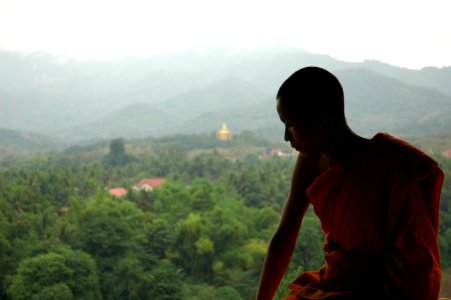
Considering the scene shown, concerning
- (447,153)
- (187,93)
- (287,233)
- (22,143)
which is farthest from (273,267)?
(187,93)

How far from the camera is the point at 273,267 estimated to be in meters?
0.96

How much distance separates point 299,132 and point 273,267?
303 millimetres

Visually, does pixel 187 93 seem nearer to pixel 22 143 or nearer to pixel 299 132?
pixel 22 143

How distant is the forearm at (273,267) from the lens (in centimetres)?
96

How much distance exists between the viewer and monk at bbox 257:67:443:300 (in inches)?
27.7

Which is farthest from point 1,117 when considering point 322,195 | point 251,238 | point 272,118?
point 322,195

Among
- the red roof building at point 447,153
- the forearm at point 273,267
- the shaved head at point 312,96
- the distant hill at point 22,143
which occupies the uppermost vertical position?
the shaved head at point 312,96

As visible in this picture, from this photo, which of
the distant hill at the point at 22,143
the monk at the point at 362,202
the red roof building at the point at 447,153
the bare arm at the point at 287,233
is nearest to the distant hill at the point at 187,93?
the distant hill at the point at 22,143

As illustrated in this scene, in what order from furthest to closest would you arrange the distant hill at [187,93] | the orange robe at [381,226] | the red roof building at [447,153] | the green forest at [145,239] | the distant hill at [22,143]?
1. the distant hill at [187,93]
2. the distant hill at [22,143]
3. the red roof building at [447,153]
4. the green forest at [145,239]
5. the orange robe at [381,226]

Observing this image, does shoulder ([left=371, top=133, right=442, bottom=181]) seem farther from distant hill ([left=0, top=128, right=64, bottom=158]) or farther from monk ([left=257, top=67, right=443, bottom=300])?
distant hill ([left=0, top=128, right=64, bottom=158])

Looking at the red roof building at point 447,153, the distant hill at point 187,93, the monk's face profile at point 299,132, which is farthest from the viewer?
the distant hill at point 187,93

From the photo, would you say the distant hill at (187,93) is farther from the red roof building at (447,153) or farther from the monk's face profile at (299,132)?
the monk's face profile at (299,132)

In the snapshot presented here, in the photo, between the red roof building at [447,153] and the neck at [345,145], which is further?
the red roof building at [447,153]

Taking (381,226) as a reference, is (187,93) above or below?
below
